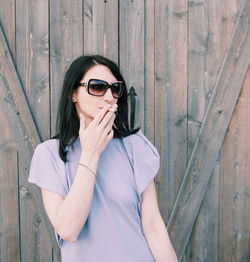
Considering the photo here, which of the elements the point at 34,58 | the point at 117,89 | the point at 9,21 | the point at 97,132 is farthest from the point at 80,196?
the point at 9,21

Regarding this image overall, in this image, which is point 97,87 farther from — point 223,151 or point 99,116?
point 223,151

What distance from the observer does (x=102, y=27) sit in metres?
3.16

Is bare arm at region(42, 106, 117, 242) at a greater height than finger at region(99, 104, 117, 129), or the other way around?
finger at region(99, 104, 117, 129)

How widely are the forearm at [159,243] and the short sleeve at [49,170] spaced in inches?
17.8

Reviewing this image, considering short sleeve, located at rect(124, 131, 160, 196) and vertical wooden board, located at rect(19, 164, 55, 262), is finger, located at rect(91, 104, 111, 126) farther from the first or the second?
vertical wooden board, located at rect(19, 164, 55, 262)

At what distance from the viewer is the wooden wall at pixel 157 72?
3.15 metres

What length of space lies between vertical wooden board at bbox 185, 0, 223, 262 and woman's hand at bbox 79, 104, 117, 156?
1399mm

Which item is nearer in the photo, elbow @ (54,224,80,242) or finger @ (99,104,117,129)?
elbow @ (54,224,80,242)

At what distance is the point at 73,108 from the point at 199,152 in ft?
4.79

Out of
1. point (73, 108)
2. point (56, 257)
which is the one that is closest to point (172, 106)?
point (73, 108)

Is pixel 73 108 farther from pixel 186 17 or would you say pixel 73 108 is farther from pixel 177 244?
pixel 177 244

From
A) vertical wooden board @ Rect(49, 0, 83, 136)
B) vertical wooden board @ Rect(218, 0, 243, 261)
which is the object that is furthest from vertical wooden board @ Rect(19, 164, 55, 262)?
vertical wooden board @ Rect(218, 0, 243, 261)

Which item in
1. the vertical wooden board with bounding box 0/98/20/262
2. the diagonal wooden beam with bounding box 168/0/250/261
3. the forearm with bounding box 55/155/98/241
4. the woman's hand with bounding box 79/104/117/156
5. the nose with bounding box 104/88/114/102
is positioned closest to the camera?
the forearm with bounding box 55/155/98/241

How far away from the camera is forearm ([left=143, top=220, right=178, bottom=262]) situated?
1.88 m
